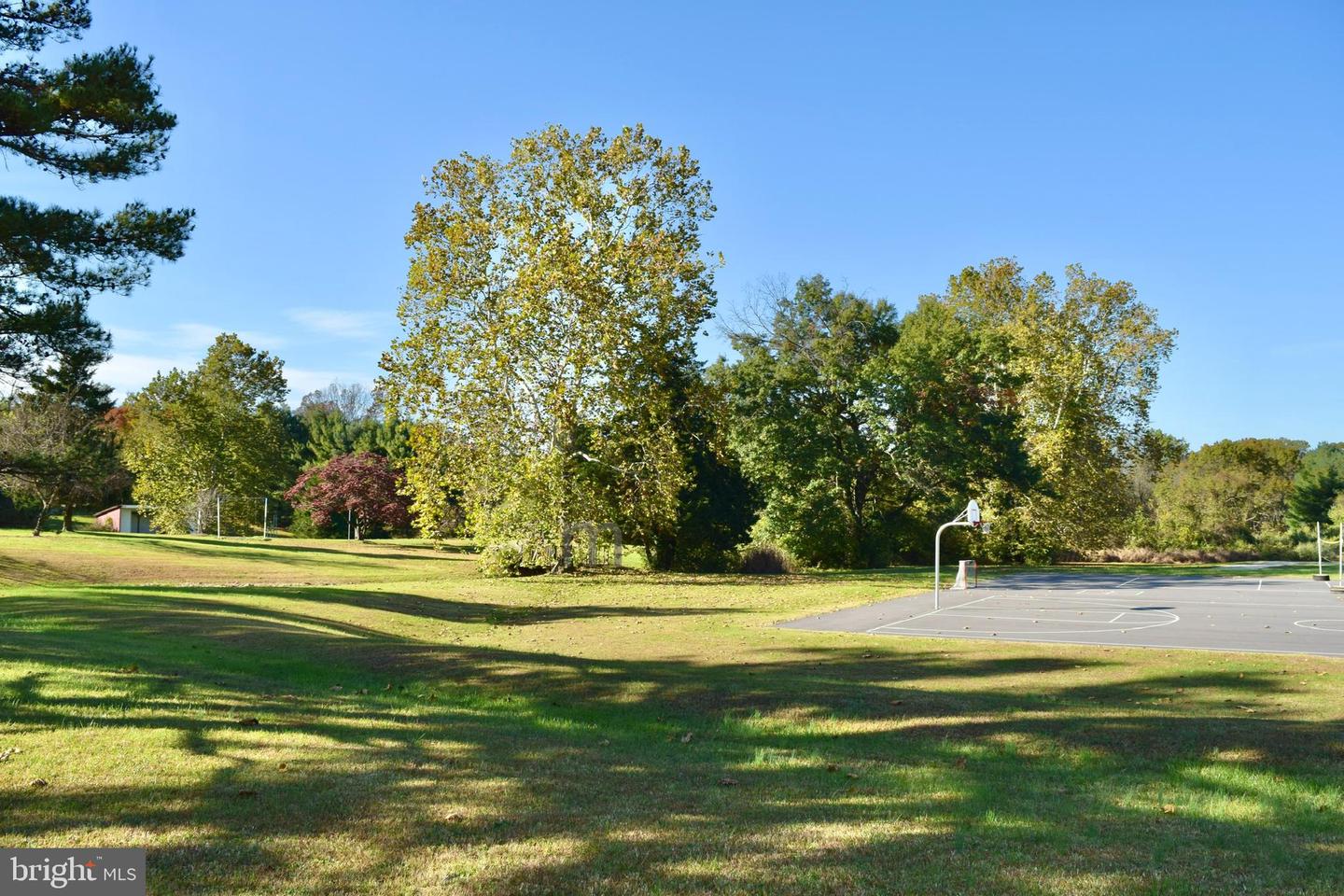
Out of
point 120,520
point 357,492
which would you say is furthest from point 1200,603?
point 120,520

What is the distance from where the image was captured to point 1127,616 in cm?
2108

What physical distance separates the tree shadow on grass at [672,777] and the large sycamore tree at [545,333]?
55.8 ft

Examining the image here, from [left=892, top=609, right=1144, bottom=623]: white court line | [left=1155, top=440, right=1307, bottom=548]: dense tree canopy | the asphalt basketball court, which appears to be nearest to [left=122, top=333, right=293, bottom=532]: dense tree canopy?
the asphalt basketball court

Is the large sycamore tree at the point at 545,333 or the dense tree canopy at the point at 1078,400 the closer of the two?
the large sycamore tree at the point at 545,333

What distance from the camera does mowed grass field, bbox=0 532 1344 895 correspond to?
5.02 metres

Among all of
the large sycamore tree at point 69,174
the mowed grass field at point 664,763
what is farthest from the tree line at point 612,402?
the mowed grass field at point 664,763

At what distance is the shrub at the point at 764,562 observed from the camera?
38.1 meters

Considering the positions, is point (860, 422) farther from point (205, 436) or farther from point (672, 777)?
point (672, 777)

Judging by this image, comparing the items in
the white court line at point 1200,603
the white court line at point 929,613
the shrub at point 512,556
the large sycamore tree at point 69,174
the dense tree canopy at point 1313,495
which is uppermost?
the large sycamore tree at point 69,174

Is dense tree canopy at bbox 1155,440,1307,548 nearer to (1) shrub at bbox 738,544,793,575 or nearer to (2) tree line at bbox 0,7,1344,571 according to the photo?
(2) tree line at bbox 0,7,1344,571

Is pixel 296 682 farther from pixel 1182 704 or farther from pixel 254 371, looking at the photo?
pixel 254 371

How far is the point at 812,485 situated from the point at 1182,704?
95.1 feet

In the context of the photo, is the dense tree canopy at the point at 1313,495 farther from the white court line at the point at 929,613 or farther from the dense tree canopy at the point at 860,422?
the white court line at the point at 929,613

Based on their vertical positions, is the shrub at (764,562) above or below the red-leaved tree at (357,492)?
below
